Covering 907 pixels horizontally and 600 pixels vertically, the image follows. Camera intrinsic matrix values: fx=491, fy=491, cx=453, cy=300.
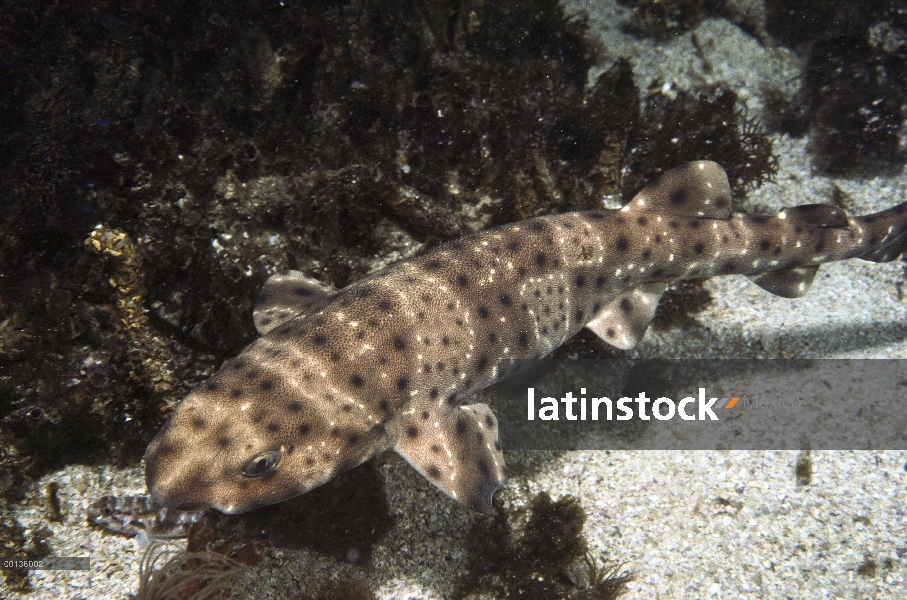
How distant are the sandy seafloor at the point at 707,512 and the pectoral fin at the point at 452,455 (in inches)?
54.9

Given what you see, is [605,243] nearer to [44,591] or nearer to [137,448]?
[137,448]

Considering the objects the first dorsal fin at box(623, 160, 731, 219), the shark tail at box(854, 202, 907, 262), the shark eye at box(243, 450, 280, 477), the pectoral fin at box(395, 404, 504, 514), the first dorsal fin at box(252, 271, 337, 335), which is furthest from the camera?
the shark tail at box(854, 202, 907, 262)

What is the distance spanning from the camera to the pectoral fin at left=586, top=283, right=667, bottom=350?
4896 mm

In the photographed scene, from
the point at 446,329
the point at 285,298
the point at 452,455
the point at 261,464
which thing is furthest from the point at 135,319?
the point at 452,455

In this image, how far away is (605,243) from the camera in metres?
4.59

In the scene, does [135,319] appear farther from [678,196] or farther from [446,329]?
[678,196]

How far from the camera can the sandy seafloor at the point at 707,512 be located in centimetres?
486

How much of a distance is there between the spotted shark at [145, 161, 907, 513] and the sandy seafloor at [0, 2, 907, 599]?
55.2 inches

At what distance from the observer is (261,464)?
137 inches

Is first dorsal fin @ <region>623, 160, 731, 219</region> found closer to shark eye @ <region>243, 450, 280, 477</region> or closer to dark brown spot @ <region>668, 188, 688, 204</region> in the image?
dark brown spot @ <region>668, 188, 688, 204</region>

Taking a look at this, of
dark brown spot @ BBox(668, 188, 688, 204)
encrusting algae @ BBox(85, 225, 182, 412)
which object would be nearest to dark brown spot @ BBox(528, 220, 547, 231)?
dark brown spot @ BBox(668, 188, 688, 204)

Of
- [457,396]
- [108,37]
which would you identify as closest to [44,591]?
[457,396]

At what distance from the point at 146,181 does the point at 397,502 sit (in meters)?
4.11

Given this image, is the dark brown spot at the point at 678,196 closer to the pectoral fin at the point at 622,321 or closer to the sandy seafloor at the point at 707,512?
the pectoral fin at the point at 622,321
